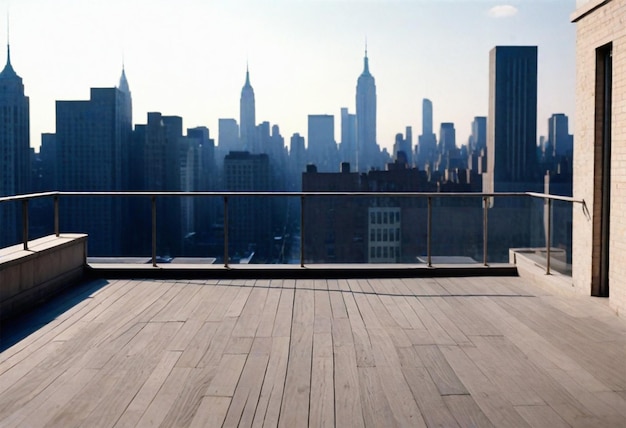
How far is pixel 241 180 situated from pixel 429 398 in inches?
412

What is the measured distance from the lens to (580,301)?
4.61m

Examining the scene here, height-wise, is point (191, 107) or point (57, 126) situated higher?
point (191, 107)

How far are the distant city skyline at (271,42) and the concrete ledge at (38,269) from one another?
3.99m

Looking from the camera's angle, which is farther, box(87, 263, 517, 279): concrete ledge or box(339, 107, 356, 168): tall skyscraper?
box(339, 107, 356, 168): tall skyscraper

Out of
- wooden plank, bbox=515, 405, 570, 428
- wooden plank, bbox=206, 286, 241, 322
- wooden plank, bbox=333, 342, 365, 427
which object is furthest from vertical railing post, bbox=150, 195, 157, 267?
wooden plank, bbox=515, 405, 570, 428

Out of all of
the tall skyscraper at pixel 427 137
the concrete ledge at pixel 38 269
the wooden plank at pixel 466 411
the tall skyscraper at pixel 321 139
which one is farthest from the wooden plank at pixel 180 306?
the tall skyscraper at pixel 427 137

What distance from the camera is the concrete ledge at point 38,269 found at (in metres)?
4.13

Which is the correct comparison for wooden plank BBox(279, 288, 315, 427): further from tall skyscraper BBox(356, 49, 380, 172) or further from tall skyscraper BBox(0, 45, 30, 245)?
tall skyscraper BBox(356, 49, 380, 172)

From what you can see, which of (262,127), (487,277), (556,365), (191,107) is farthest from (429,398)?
(262,127)

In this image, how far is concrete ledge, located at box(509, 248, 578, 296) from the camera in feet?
16.3

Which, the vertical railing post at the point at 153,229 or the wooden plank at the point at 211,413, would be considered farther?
the vertical railing post at the point at 153,229

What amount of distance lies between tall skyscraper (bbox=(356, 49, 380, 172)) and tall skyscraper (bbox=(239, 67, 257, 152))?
27.7 feet

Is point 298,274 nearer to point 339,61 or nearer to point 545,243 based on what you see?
point 545,243

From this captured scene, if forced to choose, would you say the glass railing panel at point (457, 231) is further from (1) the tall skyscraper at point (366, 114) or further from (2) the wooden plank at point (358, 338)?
(1) the tall skyscraper at point (366, 114)
